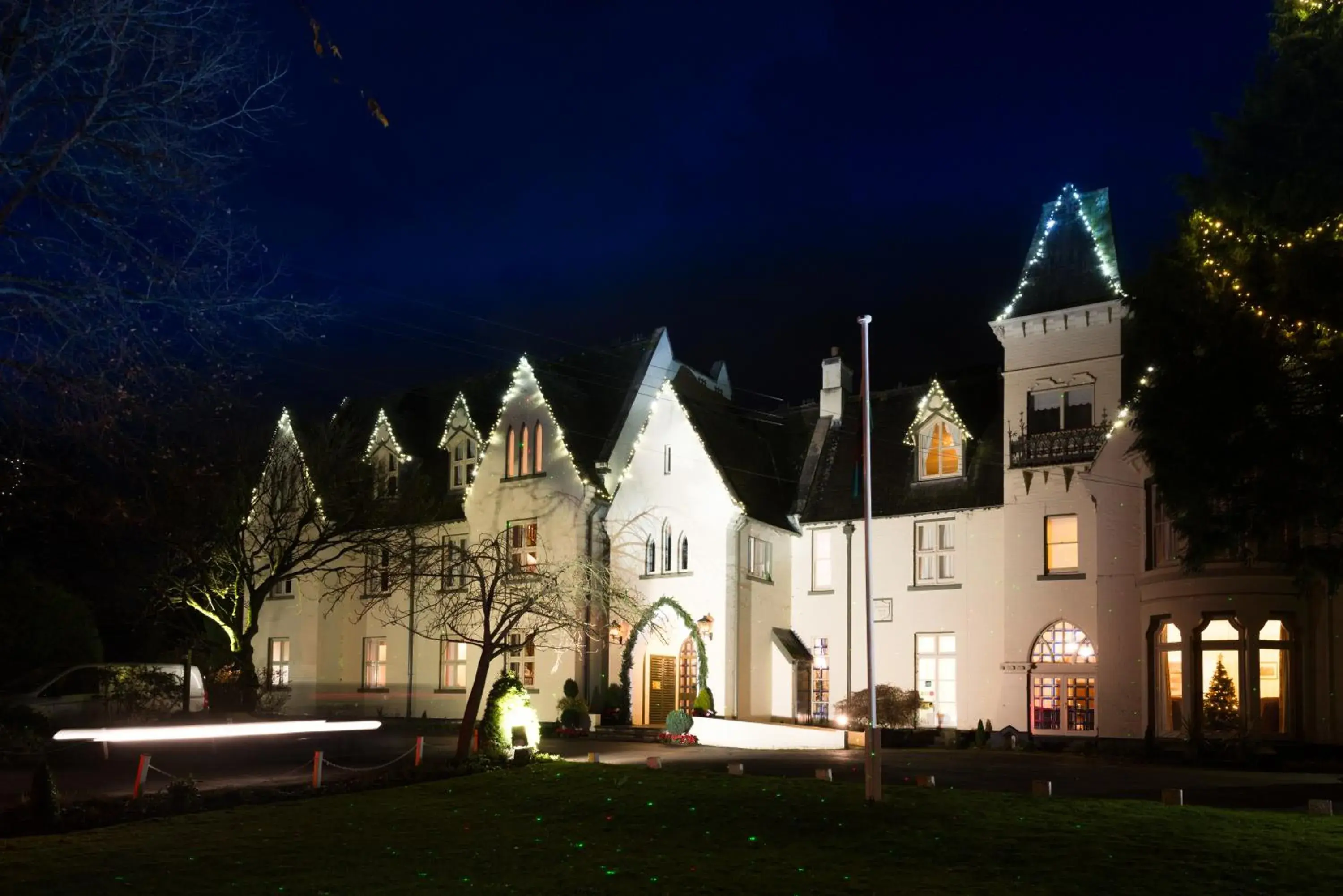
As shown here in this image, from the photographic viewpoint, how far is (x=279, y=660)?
4959 cm

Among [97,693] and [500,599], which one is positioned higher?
[500,599]

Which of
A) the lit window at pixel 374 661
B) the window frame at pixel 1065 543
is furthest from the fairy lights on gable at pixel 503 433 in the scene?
the window frame at pixel 1065 543

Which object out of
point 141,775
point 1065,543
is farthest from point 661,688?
point 141,775

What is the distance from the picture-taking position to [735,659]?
37.3m

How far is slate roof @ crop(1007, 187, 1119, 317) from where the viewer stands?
35.3 m

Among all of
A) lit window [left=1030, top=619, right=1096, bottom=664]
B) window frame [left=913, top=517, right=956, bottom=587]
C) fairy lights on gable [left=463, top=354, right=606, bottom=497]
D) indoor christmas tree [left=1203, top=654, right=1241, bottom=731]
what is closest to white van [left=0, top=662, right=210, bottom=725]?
fairy lights on gable [left=463, top=354, right=606, bottom=497]

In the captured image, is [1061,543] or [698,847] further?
[1061,543]

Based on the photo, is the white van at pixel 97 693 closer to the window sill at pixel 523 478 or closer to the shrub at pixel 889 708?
the window sill at pixel 523 478

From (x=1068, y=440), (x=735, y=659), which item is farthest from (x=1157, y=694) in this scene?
(x=735, y=659)

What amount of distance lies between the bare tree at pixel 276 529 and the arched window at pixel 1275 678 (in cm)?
2353

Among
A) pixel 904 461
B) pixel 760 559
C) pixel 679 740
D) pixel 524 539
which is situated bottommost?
pixel 679 740

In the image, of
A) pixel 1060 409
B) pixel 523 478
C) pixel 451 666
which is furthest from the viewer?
pixel 451 666

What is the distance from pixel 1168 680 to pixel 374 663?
91.4ft

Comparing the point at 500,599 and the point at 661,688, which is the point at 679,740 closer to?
the point at 661,688
